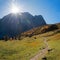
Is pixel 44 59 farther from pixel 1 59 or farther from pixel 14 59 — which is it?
pixel 1 59

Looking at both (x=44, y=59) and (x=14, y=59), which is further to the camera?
(x=14, y=59)

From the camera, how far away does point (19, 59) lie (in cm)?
4391

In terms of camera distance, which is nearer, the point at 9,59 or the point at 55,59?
the point at 55,59

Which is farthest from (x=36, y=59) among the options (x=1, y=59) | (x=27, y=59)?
(x=1, y=59)

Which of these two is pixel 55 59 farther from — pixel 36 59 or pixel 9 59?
pixel 9 59

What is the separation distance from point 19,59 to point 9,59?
2.73 meters

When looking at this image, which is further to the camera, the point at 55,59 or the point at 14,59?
the point at 14,59

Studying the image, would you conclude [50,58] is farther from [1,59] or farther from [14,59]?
[1,59]

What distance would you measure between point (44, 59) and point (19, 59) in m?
5.99

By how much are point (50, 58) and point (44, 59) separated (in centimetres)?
177

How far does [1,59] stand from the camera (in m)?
44.7

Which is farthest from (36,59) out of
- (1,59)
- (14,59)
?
(1,59)

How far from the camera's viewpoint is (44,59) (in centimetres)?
4194

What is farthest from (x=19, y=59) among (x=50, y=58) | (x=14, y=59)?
(x=50, y=58)
